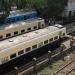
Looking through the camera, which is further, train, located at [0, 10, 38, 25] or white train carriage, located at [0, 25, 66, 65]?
train, located at [0, 10, 38, 25]

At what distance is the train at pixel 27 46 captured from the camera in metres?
20.3

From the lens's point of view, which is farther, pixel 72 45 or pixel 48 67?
pixel 72 45

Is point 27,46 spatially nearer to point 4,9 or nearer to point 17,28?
point 17,28

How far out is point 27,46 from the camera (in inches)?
881

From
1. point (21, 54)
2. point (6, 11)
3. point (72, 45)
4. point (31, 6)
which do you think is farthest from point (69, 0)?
point (21, 54)

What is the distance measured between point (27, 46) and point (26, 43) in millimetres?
337

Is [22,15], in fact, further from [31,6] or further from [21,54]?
[21,54]

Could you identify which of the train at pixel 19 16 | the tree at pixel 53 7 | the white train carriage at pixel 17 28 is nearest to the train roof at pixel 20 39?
the white train carriage at pixel 17 28

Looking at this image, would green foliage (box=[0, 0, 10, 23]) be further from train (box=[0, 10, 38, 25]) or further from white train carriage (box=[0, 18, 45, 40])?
white train carriage (box=[0, 18, 45, 40])

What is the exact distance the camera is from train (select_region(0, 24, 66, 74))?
20.3 metres

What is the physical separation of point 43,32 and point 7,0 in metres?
9.34

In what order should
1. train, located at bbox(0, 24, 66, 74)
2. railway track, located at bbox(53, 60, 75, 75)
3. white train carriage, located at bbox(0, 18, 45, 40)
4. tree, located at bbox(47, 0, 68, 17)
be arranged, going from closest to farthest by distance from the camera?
train, located at bbox(0, 24, 66, 74) < railway track, located at bbox(53, 60, 75, 75) < white train carriage, located at bbox(0, 18, 45, 40) < tree, located at bbox(47, 0, 68, 17)

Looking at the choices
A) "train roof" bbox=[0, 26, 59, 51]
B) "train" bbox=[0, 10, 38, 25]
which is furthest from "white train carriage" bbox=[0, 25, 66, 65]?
"train" bbox=[0, 10, 38, 25]

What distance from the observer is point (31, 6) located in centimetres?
3925
